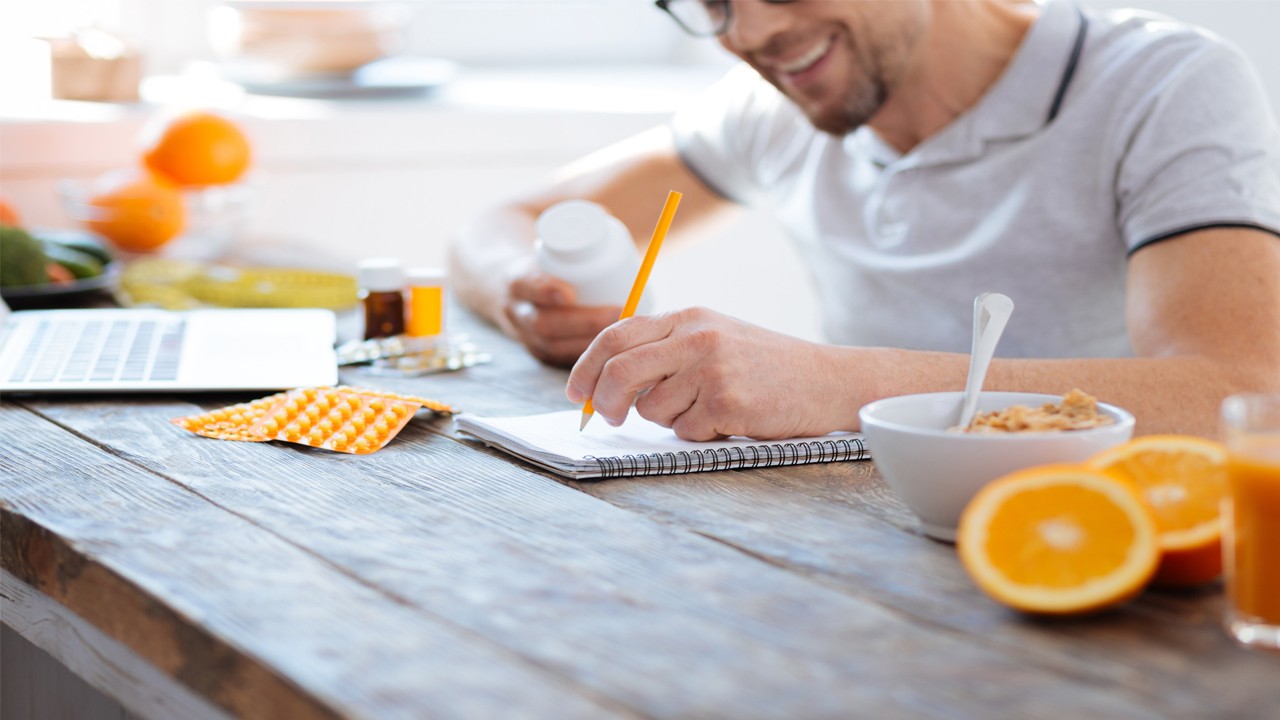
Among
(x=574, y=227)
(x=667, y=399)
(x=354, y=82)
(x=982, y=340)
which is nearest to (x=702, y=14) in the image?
(x=574, y=227)

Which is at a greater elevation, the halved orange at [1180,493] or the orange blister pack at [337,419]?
the halved orange at [1180,493]

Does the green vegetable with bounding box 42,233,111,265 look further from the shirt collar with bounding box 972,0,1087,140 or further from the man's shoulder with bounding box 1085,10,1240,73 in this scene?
the man's shoulder with bounding box 1085,10,1240,73

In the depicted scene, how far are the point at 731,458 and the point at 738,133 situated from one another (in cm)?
97

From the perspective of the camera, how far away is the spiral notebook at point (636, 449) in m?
1.01

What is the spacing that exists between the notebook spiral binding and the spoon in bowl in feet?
0.50

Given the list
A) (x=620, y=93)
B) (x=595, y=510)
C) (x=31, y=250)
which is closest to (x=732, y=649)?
(x=595, y=510)

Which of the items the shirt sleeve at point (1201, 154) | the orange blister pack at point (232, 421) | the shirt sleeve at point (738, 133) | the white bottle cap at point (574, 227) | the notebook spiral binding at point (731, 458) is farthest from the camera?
the shirt sleeve at point (738, 133)

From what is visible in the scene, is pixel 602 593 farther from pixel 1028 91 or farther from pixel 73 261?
pixel 73 261

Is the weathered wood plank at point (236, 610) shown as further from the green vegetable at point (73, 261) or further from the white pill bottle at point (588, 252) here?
the green vegetable at point (73, 261)

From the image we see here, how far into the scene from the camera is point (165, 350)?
141 centimetres

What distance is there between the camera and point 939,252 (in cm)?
159

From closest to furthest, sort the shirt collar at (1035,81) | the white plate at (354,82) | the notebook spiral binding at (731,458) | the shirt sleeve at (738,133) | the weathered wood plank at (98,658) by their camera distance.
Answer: the weathered wood plank at (98,658) < the notebook spiral binding at (731,458) < the shirt collar at (1035,81) < the shirt sleeve at (738,133) < the white plate at (354,82)

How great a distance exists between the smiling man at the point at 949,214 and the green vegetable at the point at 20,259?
20.1 inches

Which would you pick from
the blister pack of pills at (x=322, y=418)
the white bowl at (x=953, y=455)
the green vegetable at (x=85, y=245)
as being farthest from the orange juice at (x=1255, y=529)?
the green vegetable at (x=85, y=245)
